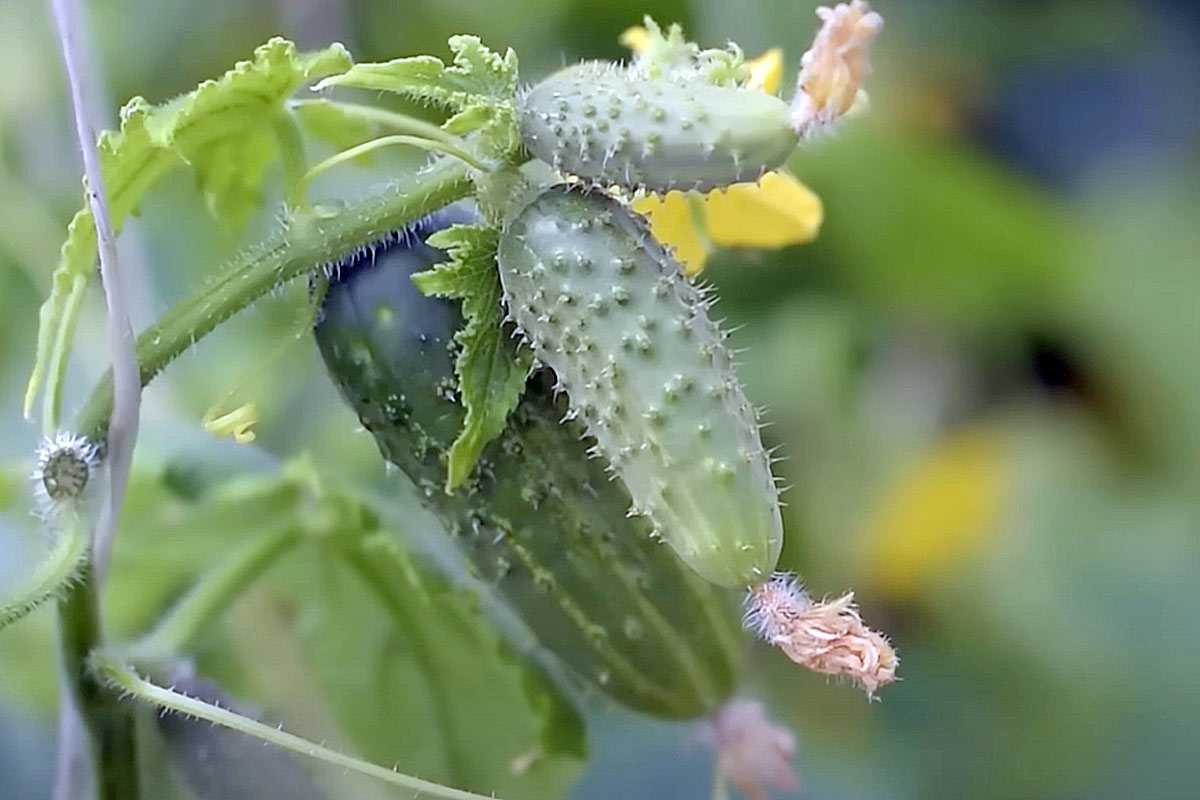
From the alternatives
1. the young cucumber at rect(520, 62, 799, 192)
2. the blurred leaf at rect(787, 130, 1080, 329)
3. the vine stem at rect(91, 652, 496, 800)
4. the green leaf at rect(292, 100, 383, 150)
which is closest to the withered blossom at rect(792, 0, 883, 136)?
the young cucumber at rect(520, 62, 799, 192)

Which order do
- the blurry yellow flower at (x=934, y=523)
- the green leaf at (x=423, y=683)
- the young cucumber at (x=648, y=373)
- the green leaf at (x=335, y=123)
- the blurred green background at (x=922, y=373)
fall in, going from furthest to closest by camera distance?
the blurry yellow flower at (x=934, y=523) → the blurred green background at (x=922, y=373) → the green leaf at (x=423, y=683) → the green leaf at (x=335, y=123) → the young cucumber at (x=648, y=373)

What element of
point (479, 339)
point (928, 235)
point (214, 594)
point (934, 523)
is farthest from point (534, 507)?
point (928, 235)

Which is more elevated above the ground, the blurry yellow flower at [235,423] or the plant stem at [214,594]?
the blurry yellow flower at [235,423]

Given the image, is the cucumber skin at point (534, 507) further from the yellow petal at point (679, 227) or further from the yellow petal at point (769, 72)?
the yellow petal at point (769, 72)

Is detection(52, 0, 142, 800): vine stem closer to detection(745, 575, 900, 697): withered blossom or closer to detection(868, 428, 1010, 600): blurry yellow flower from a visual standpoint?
detection(745, 575, 900, 697): withered blossom

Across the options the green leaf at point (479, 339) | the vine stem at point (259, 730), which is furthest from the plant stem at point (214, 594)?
the green leaf at point (479, 339)

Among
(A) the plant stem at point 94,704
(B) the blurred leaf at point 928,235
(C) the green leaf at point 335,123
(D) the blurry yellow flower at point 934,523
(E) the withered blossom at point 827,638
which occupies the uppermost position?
(C) the green leaf at point 335,123

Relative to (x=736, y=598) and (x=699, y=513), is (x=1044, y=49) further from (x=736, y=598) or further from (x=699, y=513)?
(x=699, y=513)
